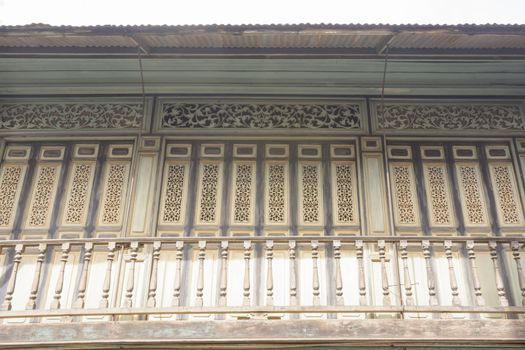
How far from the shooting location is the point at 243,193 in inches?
247

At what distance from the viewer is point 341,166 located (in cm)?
643

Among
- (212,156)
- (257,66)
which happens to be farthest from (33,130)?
(257,66)

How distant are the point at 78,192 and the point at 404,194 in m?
3.97

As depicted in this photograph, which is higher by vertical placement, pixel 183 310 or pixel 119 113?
pixel 119 113

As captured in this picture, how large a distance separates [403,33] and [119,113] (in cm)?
366

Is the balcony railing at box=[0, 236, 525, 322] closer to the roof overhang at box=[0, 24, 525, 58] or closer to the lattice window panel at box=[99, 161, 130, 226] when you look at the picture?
the lattice window panel at box=[99, 161, 130, 226]

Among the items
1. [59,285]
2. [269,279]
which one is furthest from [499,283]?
[59,285]

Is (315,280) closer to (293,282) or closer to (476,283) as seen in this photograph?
(293,282)

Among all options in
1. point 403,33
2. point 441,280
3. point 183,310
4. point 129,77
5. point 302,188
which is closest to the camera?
point 183,310

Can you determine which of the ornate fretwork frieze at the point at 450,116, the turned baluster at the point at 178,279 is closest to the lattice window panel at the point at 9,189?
the turned baluster at the point at 178,279

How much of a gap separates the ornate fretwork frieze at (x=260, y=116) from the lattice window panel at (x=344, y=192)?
0.56 metres

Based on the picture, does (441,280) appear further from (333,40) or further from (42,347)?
(42,347)

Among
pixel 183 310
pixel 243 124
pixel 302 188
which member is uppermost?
pixel 243 124

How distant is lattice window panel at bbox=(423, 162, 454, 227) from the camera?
613cm
